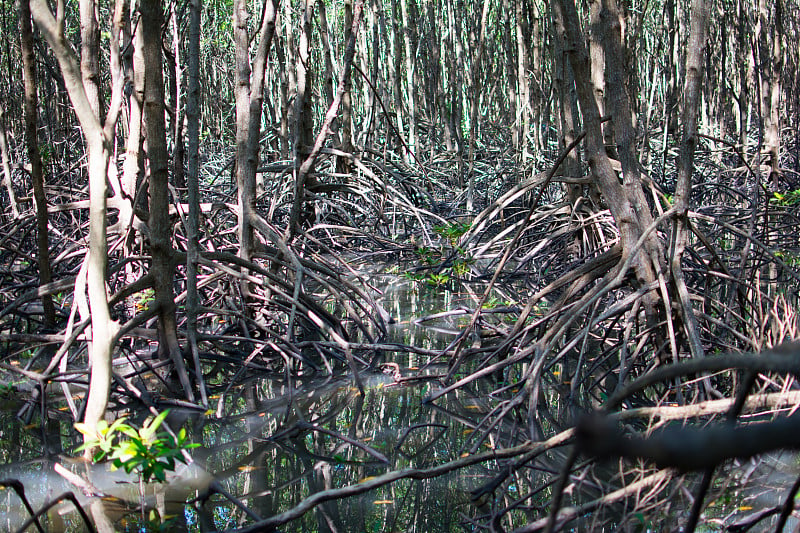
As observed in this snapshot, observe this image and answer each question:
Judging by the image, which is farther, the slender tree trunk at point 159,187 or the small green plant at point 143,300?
the small green plant at point 143,300

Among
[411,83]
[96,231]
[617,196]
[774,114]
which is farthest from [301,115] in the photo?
[411,83]

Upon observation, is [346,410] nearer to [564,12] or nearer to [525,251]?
[564,12]

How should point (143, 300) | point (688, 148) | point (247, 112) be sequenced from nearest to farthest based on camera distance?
point (688, 148) < point (247, 112) < point (143, 300)

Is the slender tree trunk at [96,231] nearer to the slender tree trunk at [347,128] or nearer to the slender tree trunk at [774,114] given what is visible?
the slender tree trunk at [347,128]

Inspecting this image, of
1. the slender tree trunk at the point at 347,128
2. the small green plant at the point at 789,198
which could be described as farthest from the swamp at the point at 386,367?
the slender tree trunk at the point at 347,128

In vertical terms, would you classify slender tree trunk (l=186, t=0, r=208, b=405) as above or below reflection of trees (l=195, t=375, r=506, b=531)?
above

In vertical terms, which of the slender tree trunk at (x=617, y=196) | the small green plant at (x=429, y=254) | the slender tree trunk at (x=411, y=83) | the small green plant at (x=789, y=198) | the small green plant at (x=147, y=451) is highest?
the slender tree trunk at (x=411, y=83)

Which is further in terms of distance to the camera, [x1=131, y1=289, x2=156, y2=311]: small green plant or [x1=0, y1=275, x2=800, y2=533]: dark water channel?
[x1=131, y1=289, x2=156, y2=311]: small green plant

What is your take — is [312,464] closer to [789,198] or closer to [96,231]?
[96,231]

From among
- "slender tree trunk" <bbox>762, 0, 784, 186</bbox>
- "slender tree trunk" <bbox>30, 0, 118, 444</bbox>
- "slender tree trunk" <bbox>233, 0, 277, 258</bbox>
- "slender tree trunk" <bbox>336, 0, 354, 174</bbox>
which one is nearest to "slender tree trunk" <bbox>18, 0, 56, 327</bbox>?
"slender tree trunk" <bbox>233, 0, 277, 258</bbox>

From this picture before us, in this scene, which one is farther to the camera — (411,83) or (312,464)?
(411,83)

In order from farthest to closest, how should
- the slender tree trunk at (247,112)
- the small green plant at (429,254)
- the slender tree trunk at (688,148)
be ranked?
the small green plant at (429,254) → the slender tree trunk at (247,112) → the slender tree trunk at (688,148)

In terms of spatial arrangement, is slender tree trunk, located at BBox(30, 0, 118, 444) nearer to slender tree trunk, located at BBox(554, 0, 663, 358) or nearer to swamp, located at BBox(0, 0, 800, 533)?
swamp, located at BBox(0, 0, 800, 533)

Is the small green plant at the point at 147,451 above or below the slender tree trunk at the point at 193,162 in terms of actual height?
below
